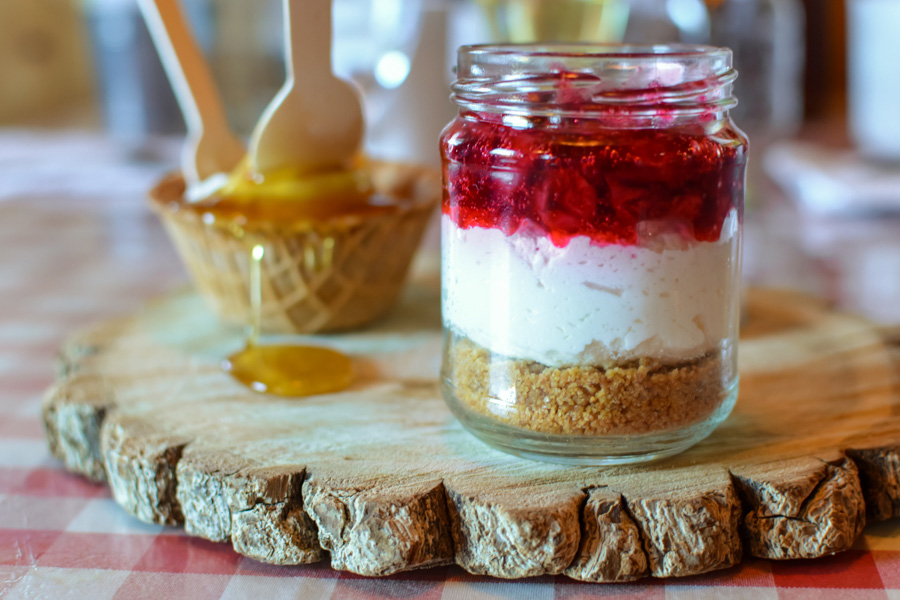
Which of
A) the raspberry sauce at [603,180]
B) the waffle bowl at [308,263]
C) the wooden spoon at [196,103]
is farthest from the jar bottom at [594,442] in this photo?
the wooden spoon at [196,103]

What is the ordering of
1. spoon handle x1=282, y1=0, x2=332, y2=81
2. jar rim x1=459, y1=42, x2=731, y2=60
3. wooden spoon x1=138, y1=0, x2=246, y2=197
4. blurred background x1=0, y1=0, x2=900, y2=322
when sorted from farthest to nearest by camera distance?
blurred background x1=0, y1=0, x2=900, y2=322 < wooden spoon x1=138, y1=0, x2=246, y2=197 < spoon handle x1=282, y1=0, x2=332, y2=81 < jar rim x1=459, y1=42, x2=731, y2=60

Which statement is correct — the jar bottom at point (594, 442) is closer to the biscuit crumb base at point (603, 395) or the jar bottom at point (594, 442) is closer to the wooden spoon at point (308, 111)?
the biscuit crumb base at point (603, 395)

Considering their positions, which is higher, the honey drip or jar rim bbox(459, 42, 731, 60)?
jar rim bbox(459, 42, 731, 60)

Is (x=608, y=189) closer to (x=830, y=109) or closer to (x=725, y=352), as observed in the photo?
(x=725, y=352)

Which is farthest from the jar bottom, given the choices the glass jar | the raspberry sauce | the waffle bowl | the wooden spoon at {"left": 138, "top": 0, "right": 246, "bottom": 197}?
the wooden spoon at {"left": 138, "top": 0, "right": 246, "bottom": 197}

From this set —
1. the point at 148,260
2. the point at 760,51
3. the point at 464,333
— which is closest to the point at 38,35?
the point at 148,260

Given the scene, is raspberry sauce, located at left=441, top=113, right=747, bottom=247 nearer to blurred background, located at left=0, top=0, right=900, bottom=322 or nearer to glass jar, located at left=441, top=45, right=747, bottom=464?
glass jar, located at left=441, top=45, right=747, bottom=464

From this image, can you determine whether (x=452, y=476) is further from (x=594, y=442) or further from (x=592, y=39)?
(x=592, y=39)

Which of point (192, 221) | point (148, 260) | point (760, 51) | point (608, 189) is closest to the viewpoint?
point (608, 189)
